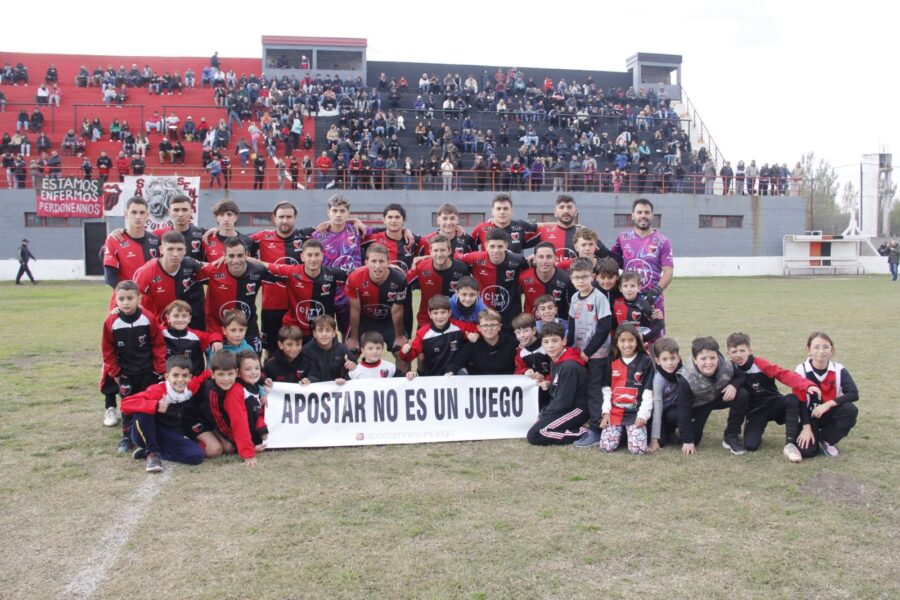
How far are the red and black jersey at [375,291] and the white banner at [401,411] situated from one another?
3.77 feet

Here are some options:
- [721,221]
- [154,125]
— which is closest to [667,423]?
[721,221]

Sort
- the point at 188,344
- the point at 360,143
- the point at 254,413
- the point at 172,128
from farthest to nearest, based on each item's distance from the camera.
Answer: the point at 172,128 → the point at 360,143 → the point at 188,344 → the point at 254,413

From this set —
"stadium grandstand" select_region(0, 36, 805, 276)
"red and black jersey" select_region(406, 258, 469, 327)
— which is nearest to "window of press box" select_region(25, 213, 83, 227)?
"stadium grandstand" select_region(0, 36, 805, 276)

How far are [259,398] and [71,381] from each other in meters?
4.09

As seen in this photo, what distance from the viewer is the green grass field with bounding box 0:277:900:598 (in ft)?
12.1

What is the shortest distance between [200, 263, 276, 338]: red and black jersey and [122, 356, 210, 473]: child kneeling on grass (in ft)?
4.04

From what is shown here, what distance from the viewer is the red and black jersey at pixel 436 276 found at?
24.8 feet

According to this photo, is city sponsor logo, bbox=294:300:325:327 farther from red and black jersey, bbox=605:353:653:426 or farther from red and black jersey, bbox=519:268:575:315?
red and black jersey, bbox=605:353:653:426

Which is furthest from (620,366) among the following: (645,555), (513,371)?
(645,555)

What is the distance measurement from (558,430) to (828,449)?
208 cm

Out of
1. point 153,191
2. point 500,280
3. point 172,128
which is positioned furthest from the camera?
point 172,128

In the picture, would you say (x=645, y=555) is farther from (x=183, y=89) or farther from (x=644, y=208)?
(x=183, y=89)

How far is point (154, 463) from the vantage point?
5574 millimetres

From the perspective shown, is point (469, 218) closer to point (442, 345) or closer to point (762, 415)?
point (442, 345)
